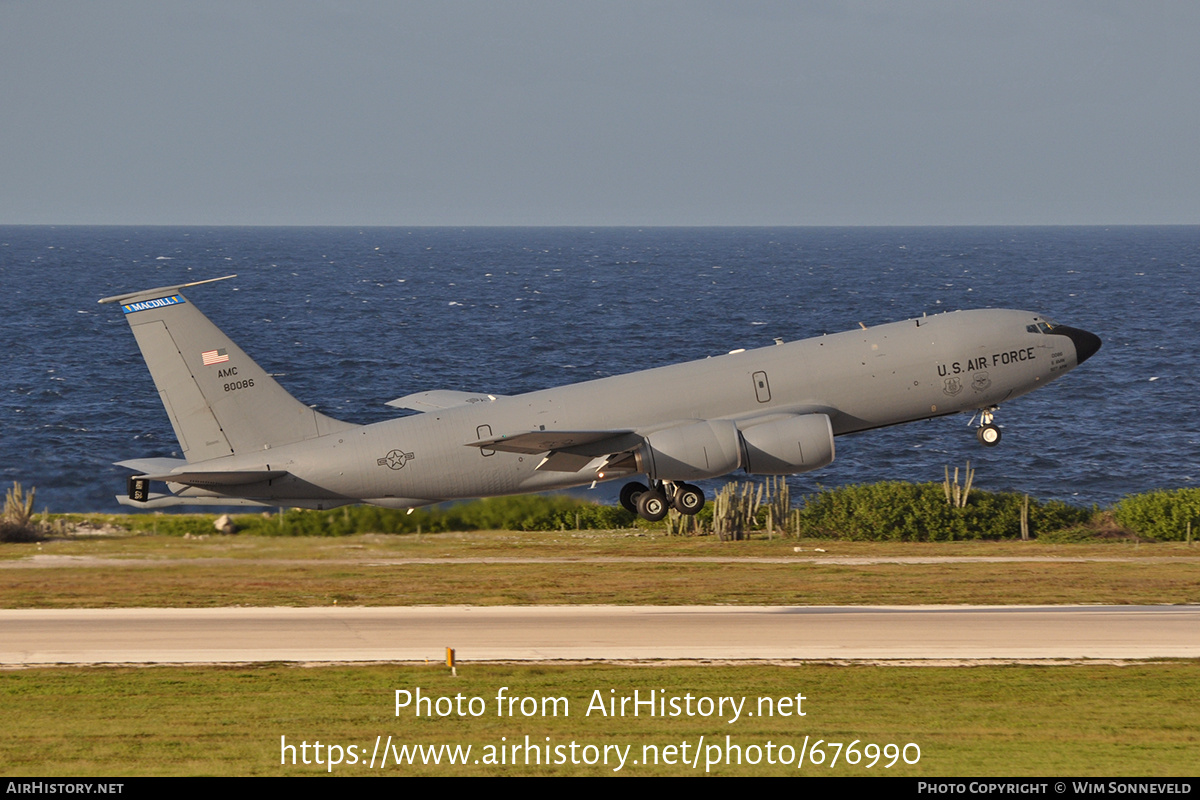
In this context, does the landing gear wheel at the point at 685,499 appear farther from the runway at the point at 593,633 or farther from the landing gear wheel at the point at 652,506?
the runway at the point at 593,633

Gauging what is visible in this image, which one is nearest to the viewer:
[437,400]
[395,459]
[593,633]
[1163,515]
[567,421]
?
[395,459]

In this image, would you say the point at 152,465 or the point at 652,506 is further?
the point at 652,506

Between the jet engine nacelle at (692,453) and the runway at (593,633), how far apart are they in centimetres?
500

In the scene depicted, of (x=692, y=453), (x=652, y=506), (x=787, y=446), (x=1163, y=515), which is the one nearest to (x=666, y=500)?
(x=652, y=506)

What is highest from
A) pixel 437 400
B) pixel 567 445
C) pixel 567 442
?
pixel 437 400

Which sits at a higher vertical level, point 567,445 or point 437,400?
point 437,400

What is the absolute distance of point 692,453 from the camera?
122 feet

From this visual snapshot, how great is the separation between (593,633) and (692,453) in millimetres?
6629

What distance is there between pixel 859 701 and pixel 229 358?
20.3 metres

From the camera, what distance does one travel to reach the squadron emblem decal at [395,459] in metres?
38.0

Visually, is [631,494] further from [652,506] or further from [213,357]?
[213,357]

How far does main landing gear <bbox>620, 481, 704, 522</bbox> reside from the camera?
3953cm

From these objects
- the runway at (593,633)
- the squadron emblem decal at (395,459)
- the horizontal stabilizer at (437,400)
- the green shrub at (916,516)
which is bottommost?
the green shrub at (916,516)

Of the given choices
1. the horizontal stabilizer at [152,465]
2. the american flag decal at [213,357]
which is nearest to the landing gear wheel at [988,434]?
→ the american flag decal at [213,357]
